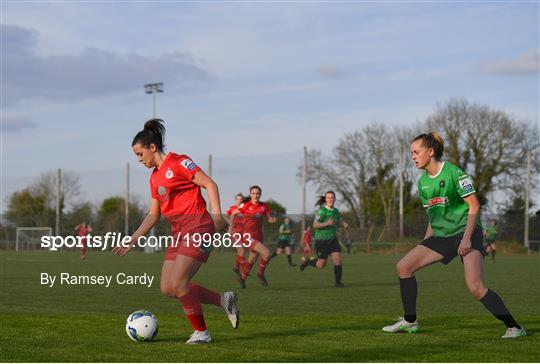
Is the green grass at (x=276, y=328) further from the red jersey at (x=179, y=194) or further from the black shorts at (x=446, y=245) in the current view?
the red jersey at (x=179, y=194)

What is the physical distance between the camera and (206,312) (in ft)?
37.5

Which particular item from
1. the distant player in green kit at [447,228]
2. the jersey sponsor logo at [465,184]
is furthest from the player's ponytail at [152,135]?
the jersey sponsor logo at [465,184]

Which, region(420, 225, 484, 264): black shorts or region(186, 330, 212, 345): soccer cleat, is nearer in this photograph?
region(186, 330, 212, 345): soccer cleat

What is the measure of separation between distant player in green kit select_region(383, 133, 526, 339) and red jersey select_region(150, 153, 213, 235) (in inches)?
87.5

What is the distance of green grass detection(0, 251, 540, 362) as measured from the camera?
711 centimetres

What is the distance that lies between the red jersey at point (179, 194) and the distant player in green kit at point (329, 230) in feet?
30.2

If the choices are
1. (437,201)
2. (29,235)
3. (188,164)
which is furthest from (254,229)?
(29,235)

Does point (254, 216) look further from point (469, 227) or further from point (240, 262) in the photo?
point (469, 227)

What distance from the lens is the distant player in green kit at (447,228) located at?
8.16m

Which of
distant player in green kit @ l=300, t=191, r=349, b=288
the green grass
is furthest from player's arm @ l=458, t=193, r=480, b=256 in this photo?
distant player in green kit @ l=300, t=191, r=349, b=288

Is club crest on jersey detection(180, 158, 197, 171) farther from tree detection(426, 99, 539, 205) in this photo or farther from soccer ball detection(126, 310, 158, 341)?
tree detection(426, 99, 539, 205)

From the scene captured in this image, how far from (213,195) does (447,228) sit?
99.3 inches

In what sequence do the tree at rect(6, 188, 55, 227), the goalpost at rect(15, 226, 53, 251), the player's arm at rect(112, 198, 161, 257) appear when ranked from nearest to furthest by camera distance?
the player's arm at rect(112, 198, 161, 257)
the goalpost at rect(15, 226, 53, 251)
the tree at rect(6, 188, 55, 227)

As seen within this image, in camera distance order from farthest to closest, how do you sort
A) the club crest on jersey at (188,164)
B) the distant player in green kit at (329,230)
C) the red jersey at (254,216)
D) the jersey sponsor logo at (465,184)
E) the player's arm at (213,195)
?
the red jersey at (254,216), the distant player in green kit at (329,230), the jersey sponsor logo at (465,184), the club crest on jersey at (188,164), the player's arm at (213,195)
